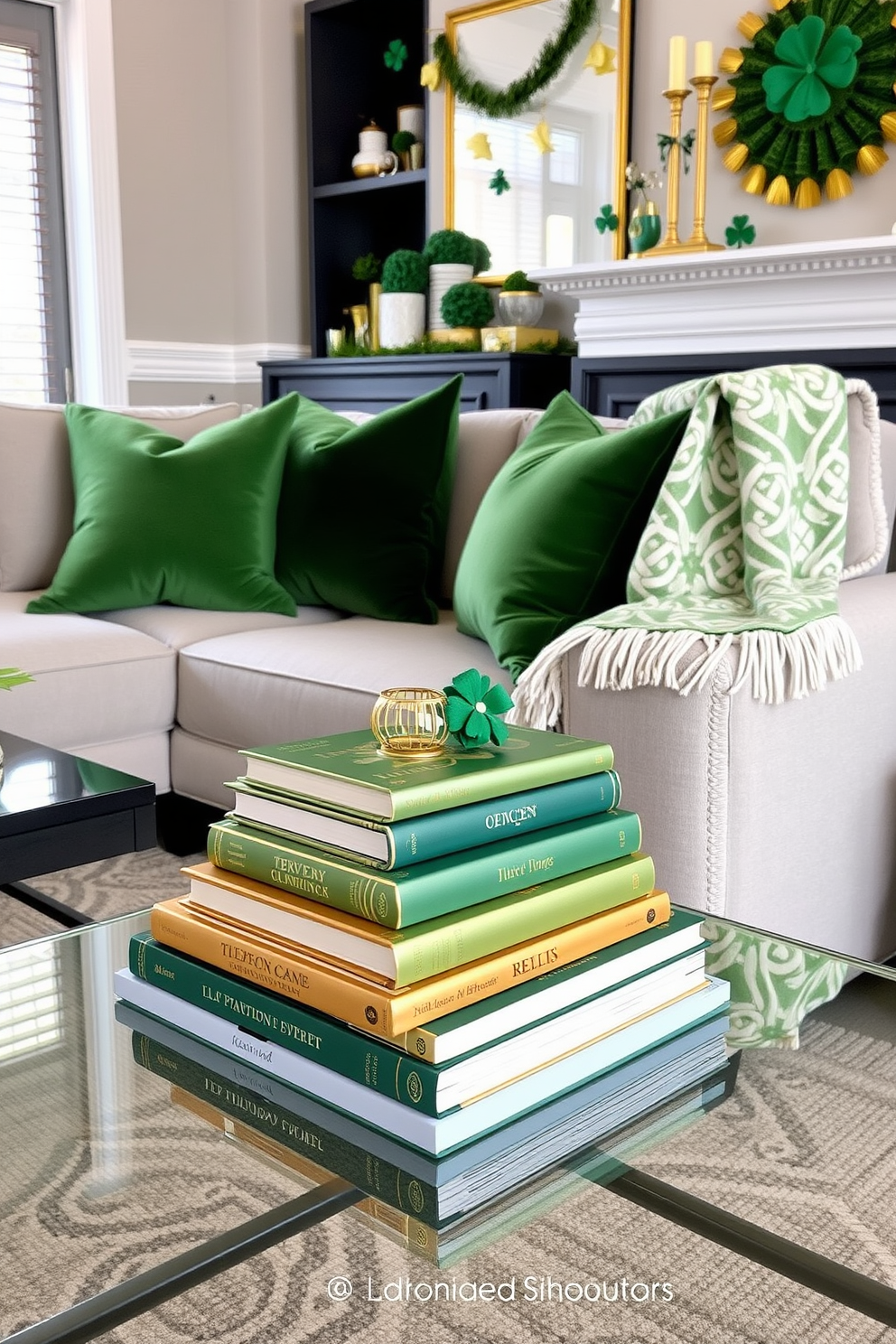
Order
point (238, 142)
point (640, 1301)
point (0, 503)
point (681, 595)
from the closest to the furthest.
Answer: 1. point (640, 1301)
2. point (681, 595)
3. point (0, 503)
4. point (238, 142)

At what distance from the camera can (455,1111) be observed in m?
0.65

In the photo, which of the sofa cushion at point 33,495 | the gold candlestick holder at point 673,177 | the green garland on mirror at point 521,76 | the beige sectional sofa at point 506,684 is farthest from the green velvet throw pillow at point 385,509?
the green garland on mirror at point 521,76

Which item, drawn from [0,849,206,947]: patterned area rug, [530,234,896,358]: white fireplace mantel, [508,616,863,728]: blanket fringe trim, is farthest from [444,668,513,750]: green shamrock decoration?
[530,234,896,358]: white fireplace mantel

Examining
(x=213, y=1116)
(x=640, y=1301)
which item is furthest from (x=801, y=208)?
(x=213, y=1116)

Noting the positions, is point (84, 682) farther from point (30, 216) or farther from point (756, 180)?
point (30, 216)

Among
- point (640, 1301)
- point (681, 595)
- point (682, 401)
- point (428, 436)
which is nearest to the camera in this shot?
point (640, 1301)

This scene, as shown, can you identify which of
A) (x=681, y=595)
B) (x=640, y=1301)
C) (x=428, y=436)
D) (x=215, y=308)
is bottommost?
(x=640, y=1301)

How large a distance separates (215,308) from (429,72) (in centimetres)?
120

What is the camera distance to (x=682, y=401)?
1.88m

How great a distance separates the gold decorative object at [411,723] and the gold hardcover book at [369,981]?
0.13 m

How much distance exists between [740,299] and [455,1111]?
3.00 m

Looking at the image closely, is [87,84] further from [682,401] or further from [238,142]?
[682,401]

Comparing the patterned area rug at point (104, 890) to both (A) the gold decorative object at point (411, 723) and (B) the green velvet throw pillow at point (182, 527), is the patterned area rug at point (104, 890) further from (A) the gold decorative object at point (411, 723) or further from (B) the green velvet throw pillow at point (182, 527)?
(A) the gold decorative object at point (411, 723)

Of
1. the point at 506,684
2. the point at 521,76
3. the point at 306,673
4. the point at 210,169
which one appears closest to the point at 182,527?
the point at 306,673
